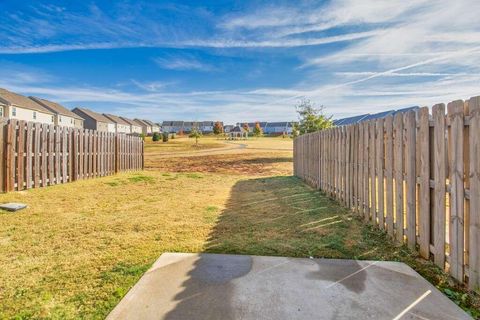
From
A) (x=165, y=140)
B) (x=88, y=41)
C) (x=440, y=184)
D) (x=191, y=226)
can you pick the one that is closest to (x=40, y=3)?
(x=88, y=41)

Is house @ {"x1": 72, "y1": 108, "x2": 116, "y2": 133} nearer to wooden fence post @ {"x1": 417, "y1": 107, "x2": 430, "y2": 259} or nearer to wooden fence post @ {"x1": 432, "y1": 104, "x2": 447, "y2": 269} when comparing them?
wooden fence post @ {"x1": 417, "y1": 107, "x2": 430, "y2": 259}

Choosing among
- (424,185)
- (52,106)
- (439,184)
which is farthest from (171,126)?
(439,184)

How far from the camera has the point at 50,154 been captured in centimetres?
861

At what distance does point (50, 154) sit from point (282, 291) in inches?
358

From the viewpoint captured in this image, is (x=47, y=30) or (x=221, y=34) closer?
(x=47, y=30)

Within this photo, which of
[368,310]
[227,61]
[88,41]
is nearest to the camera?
[368,310]

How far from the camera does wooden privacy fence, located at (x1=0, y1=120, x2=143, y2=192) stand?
712cm

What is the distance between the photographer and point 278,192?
806 centimetres

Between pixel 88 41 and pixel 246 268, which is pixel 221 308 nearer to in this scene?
pixel 246 268

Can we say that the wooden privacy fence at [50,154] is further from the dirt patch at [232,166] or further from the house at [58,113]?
the house at [58,113]

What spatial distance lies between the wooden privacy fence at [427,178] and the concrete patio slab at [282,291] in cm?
51

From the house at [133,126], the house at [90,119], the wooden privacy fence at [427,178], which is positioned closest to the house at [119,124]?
the house at [133,126]

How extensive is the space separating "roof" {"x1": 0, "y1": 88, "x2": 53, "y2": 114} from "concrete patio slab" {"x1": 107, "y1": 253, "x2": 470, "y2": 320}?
152 ft

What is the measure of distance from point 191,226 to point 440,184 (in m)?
3.64
